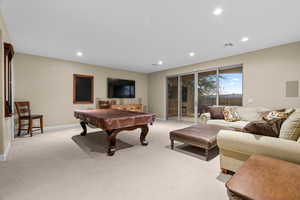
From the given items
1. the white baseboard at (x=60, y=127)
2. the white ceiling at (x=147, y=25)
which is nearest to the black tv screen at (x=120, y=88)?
the white baseboard at (x=60, y=127)

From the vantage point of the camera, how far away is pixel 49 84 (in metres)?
4.83

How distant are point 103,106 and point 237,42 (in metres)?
5.08

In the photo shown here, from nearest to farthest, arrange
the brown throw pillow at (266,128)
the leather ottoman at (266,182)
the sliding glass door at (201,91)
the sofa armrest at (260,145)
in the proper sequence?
the leather ottoman at (266,182), the sofa armrest at (260,145), the brown throw pillow at (266,128), the sliding glass door at (201,91)

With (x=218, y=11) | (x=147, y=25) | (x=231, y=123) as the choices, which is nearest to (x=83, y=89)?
(x=147, y=25)

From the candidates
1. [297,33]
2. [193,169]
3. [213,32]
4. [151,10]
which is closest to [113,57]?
[151,10]

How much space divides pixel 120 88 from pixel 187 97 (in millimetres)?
3180

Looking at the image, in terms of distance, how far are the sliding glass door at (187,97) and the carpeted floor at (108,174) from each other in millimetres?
3346

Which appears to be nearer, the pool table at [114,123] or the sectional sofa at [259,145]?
the sectional sofa at [259,145]

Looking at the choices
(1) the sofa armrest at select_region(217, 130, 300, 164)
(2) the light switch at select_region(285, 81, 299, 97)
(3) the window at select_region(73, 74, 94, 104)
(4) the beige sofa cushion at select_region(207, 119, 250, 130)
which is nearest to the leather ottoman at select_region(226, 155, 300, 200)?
(1) the sofa armrest at select_region(217, 130, 300, 164)

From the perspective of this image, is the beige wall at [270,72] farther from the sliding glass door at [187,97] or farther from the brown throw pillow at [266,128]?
the brown throw pillow at [266,128]

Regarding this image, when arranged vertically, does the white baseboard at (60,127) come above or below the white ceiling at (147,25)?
below

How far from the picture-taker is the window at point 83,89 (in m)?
5.38

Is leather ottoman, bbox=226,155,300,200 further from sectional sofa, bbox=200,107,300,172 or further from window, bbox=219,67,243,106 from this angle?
window, bbox=219,67,243,106

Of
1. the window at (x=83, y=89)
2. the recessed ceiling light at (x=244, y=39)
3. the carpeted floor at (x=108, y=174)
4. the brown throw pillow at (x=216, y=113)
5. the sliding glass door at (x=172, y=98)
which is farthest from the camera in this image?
the sliding glass door at (x=172, y=98)
